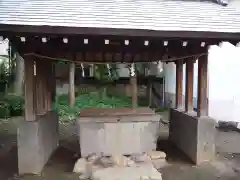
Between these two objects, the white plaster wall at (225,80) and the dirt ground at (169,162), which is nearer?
the dirt ground at (169,162)

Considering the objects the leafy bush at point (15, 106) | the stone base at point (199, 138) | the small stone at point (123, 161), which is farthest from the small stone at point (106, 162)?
the leafy bush at point (15, 106)

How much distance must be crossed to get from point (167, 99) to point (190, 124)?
8.25 m

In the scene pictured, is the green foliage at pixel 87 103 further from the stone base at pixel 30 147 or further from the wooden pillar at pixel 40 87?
the stone base at pixel 30 147

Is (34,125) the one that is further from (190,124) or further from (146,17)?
(190,124)

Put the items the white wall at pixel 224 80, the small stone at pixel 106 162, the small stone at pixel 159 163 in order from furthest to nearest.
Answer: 1. the white wall at pixel 224 80
2. the small stone at pixel 159 163
3. the small stone at pixel 106 162

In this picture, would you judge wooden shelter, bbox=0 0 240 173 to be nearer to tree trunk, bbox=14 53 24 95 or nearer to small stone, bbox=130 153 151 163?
small stone, bbox=130 153 151 163

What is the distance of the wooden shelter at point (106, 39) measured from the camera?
4426mm

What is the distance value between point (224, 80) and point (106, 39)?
686 centimetres

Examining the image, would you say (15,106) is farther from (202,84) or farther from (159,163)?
(202,84)

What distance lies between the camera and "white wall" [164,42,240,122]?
10062mm

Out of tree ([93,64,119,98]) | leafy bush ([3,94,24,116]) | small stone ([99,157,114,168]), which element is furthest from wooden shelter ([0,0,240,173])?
tree ([93,64,119,98])

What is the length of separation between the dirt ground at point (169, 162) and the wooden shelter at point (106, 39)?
0.76 ft

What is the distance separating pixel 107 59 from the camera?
19.2 ft

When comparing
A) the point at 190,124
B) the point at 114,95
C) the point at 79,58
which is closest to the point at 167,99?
the point at 114,95
